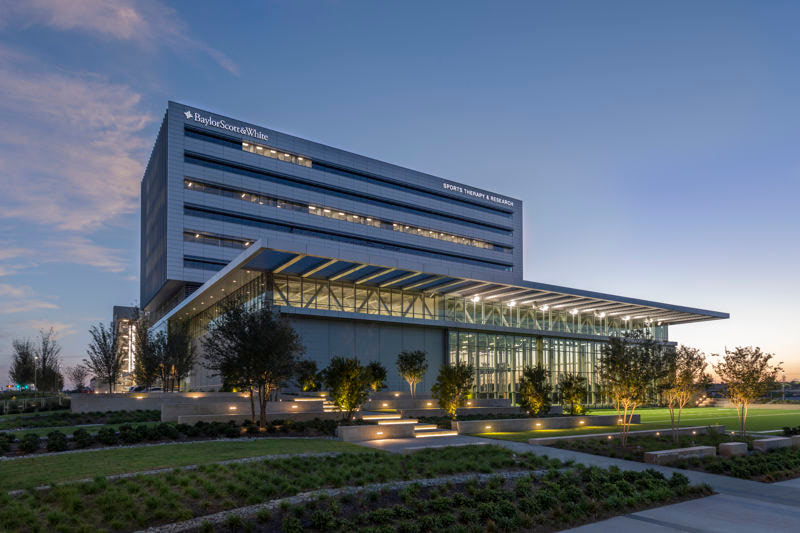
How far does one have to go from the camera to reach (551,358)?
2158 inches

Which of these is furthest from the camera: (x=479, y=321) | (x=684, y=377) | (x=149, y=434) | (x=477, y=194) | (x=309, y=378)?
(x=477, y=194)

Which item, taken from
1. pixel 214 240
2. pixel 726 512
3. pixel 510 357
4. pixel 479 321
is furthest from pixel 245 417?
pixel 214 240

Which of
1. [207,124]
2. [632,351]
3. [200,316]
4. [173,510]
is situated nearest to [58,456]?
[173,510]

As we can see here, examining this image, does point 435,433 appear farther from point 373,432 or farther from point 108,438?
point 108,438

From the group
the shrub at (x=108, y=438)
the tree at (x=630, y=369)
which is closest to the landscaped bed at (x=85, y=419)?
the shrub at (x=108, y=438)

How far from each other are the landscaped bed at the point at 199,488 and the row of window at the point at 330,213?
59.5 meters

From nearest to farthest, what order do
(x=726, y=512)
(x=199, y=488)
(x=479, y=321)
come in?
(x=199, y=488), (x=726, y=512), (x=479, y=321)

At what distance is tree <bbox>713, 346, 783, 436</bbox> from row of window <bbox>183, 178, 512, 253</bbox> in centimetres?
5882

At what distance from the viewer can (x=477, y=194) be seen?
316 ft

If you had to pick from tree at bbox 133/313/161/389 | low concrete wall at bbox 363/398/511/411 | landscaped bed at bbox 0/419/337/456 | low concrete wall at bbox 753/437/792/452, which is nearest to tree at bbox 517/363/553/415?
low concrete wall at bbox 363/398/511/411

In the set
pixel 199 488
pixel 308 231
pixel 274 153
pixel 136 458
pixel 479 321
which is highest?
pixel 274 153

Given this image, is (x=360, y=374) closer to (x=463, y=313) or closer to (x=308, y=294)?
(x=308, y=294)

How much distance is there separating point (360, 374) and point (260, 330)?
5.10m

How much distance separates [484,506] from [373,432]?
36.8 ft
